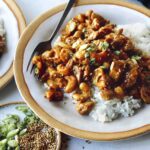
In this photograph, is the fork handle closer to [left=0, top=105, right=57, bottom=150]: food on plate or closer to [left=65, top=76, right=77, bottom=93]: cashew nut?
[left=65, top=76, right=77, bottom=93]: cashew nut

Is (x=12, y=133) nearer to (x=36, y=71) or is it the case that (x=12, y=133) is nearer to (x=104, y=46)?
(x=36, y=71)

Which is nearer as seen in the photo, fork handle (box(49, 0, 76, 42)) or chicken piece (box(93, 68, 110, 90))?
chicken piece (box(93, 68, 110, 90))

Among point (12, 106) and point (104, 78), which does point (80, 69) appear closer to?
point (104, 78)

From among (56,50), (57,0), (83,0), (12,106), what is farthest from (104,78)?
(57,0)

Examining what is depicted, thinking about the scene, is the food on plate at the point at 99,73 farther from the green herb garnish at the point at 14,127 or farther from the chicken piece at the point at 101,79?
the green herb garnish at the point at 14,127

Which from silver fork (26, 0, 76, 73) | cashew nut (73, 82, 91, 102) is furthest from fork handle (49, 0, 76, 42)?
cashew nut (73, 82, 91, 102)

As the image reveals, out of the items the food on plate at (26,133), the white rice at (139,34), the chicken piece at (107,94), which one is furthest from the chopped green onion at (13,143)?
the white rice at (139,34)
